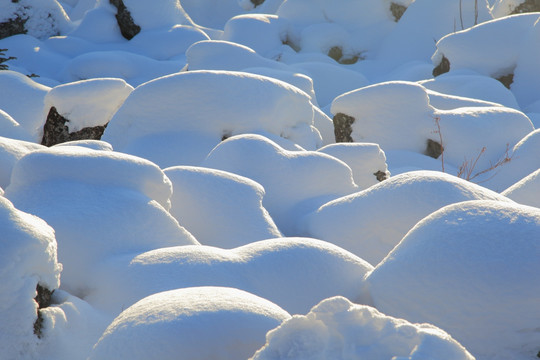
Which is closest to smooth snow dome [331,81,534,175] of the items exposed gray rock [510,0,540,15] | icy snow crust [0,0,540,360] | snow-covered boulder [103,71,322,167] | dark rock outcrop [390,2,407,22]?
icy snow crust [0,0,540,360]

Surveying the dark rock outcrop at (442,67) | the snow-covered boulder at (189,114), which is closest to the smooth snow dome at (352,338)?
the snow-covered boulder at (189,114)

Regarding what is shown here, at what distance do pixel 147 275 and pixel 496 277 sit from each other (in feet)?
4.33

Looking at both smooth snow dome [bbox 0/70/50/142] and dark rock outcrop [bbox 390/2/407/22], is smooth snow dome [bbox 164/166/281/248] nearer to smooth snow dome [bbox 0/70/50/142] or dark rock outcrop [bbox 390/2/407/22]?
smooth snow dome [bbox 0/70/50/142]

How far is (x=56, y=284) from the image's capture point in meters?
2.32

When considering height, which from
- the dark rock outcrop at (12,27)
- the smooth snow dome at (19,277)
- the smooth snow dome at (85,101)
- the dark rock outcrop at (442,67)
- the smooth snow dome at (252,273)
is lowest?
the dark rock outcrop at (12,27)

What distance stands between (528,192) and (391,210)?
108 cm

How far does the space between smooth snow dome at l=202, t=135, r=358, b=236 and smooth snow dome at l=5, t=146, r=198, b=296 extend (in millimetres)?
1088

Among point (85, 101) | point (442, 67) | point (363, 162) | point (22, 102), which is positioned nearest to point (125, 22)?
point (22, 102)

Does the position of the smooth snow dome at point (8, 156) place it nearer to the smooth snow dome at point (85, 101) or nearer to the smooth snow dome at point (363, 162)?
the smooth snow dome at point (85, 101)

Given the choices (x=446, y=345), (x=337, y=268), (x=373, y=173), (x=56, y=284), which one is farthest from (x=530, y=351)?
(x=373, y=173)

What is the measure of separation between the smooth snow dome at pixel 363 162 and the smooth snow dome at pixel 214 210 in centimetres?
159

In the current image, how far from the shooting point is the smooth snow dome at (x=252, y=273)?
250 cm

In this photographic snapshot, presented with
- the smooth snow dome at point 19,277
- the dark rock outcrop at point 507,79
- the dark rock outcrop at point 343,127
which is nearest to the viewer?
the smooth snow dome at point 19,277

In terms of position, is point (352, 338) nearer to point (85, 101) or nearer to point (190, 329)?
point (190, 329)
